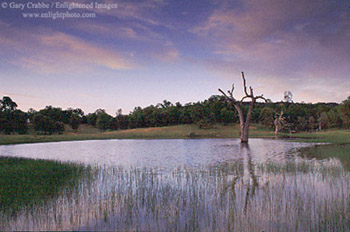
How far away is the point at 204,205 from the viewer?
34.6 feet

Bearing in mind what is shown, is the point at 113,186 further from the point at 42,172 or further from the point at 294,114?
the point at 294,114

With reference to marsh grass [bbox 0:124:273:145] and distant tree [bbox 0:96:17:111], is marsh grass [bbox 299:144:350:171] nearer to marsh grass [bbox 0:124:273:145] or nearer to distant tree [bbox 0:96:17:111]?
marsh grass [bbox 0:124:273:145]

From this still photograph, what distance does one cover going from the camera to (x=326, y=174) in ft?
50.9

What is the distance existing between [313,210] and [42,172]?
17.0 metres

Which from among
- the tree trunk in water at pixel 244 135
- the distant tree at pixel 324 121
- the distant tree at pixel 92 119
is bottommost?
the tree trunk in water at pixel 244 135

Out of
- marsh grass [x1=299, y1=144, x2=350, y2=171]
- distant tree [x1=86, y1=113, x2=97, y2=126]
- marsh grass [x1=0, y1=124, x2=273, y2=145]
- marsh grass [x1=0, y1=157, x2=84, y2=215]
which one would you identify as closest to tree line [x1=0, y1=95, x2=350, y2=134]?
marsh grass [x1=0, y1=124, x2=273, y2=145]

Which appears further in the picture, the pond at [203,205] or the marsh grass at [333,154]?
the marsh grass at [333,154]

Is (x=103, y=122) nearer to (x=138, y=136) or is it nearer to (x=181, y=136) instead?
(x=138, y=136)

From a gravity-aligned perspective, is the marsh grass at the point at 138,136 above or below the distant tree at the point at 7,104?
below

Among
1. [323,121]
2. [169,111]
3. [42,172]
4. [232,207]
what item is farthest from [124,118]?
[232,207]

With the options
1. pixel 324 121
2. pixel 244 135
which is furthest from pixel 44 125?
pixel 324 121

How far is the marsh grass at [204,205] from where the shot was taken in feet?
27.7

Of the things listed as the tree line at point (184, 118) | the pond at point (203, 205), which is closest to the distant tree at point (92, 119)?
the tree line at point (184, 118)

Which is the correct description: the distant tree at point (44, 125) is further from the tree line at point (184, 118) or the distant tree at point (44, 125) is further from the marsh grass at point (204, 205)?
the marsh grass at point (204, 205)
